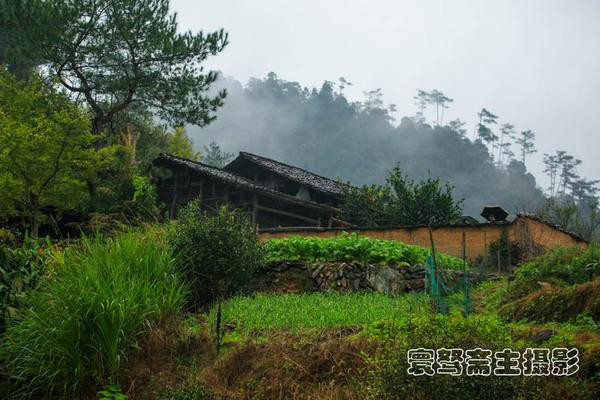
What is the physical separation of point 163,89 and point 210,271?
50.3 ft

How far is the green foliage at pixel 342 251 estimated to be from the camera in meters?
A: 13.4

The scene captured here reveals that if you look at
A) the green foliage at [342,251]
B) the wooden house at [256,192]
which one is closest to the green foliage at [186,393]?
the green foliage at [342,251]

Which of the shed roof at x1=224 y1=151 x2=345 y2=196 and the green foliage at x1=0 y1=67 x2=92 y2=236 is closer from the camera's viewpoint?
the green foliage at x1=0 y1=67 x2=92 y2=236

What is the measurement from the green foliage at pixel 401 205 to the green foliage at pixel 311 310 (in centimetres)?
1188

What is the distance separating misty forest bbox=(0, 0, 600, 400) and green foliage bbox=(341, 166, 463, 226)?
76mm

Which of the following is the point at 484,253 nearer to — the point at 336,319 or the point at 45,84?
the point at 336,319

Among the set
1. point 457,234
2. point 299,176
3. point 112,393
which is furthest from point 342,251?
point 299,176

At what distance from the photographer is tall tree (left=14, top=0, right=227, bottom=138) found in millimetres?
23984

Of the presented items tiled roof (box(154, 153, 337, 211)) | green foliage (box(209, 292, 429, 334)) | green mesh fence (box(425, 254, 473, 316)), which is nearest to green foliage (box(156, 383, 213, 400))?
green foliage (box(209, 292, 429, 334))

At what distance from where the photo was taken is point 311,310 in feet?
31.6

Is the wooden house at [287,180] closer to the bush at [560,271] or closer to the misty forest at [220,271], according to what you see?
the misty forest at [220,271]

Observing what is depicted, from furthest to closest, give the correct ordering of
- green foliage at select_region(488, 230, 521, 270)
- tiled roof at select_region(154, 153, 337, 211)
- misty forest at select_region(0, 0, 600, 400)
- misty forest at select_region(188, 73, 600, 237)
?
misty forest at select_region(188, 73, 600, 237) < tiled roof at select_region(154, 153, 337, 211) < green foliage at select_region(488, 230, 521, 270) < misty forest at select_region(0, 0, 600, 400)

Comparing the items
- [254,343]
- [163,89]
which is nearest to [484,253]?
[254,343]

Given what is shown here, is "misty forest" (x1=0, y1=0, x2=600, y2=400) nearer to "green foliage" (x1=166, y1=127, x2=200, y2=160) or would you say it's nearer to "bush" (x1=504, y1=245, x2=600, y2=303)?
"bush" (x1=504, y1=245, x2=600, y2=303)
